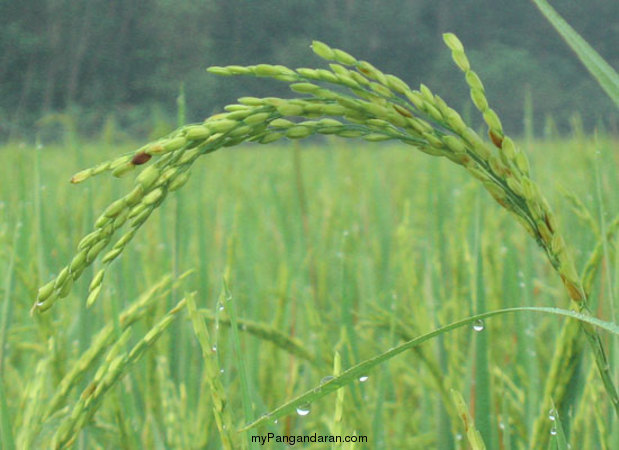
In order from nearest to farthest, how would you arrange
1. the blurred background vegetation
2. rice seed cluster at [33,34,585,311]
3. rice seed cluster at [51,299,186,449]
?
1. rice seed cluster at [33,34,585,311]
2. rice seed cluster at [51,299,186,449]
3. the blurred background vegetation

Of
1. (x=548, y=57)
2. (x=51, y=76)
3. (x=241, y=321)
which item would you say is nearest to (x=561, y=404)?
(x=241, y=321)

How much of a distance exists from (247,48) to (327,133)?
23809mm

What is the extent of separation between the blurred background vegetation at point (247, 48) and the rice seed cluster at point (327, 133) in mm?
17743

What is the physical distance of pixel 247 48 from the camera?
23.3 m

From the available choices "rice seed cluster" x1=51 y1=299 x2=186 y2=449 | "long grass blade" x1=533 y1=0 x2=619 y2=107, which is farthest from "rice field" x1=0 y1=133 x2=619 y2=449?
"long grass blade" x1=533 y1=0 x2=619 y2=107

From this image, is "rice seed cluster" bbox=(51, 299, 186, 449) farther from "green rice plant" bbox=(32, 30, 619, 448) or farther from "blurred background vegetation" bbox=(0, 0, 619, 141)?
"blurred background vegetation" bbox=(0, 0, 619, 141)

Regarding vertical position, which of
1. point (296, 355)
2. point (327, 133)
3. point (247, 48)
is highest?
point (247, 48)

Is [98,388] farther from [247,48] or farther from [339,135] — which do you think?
[247,48]

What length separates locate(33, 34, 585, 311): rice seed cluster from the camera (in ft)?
0.84

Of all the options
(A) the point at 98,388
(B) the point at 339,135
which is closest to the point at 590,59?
(B) the point at 339,135

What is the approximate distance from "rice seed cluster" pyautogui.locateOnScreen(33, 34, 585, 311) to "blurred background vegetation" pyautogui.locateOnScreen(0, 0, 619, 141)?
58.2 feet

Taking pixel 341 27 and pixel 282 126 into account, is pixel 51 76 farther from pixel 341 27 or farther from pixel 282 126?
pixel 282 126

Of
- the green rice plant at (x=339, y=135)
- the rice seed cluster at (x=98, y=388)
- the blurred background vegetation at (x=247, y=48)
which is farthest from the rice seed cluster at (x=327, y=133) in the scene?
the blurred background vegetation at (x=247, y=48)

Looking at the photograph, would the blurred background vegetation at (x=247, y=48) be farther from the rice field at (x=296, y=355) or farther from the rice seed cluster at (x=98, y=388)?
the rice seed cluster at (x=98, y=388)
